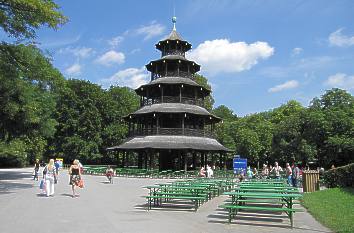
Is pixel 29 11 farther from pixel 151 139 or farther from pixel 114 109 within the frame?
pixel 114 109

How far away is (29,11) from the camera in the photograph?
18.7 metres

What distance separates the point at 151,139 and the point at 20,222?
2931 cm

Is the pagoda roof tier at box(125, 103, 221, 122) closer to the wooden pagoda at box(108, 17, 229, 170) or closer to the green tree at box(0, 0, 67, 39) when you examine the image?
the wooden pagoda at box(108, 17, 229, 170)

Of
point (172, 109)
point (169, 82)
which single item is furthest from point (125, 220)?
point (169, 82)

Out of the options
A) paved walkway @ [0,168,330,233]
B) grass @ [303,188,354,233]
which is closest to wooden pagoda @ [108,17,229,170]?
grass @ [303,188,354,233]

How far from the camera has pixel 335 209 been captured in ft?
43.9

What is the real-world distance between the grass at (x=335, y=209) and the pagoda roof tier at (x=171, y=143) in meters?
20.2

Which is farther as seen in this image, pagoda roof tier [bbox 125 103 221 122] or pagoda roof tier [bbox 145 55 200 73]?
pagoda roof tier [bbox 145 55 200 73]

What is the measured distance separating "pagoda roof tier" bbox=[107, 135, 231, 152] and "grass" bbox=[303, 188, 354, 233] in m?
20.2

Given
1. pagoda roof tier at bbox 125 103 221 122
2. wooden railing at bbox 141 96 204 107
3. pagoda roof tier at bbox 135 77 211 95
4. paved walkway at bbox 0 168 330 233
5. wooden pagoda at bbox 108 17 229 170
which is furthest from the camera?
wooden railing at bbox 141 96 204 107

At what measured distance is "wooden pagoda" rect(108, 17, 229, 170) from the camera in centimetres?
3962

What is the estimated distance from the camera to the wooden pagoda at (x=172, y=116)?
3962 cm

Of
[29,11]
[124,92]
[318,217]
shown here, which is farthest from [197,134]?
[124,92]

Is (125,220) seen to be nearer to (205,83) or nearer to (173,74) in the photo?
(173,74)
